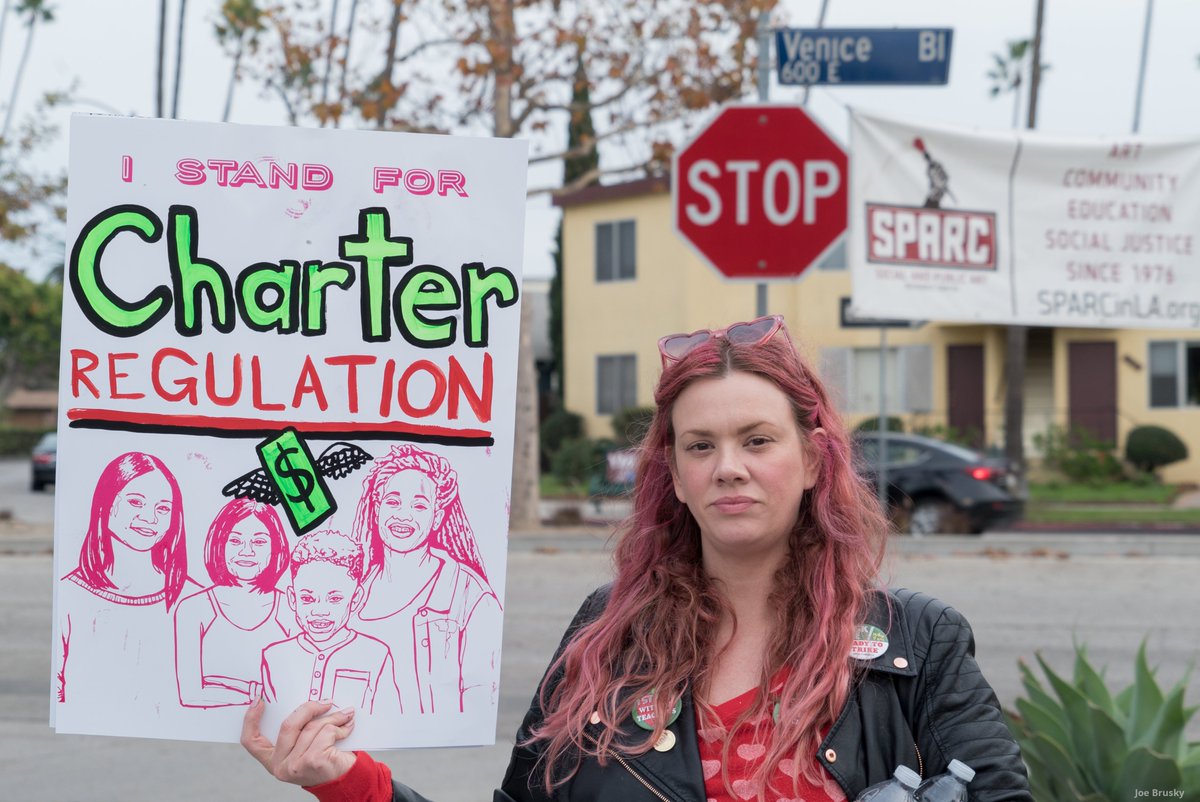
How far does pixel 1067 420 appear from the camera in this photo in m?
27.4

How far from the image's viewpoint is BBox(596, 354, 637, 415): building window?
2980 cm

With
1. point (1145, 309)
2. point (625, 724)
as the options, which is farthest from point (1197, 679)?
point (625, 724)

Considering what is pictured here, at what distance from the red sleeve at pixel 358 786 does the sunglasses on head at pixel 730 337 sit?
828 millimetres

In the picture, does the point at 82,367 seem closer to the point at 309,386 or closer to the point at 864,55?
the point at 309,386

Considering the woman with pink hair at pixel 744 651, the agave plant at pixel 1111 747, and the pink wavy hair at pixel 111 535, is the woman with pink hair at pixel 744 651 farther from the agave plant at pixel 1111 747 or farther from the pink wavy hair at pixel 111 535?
the agave plant at pixel 1111 747

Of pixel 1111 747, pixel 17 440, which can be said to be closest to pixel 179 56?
pixel 1111 747

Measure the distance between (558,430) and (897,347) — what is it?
769 cm

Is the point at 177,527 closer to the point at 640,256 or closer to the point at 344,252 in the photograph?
the point at 344,252

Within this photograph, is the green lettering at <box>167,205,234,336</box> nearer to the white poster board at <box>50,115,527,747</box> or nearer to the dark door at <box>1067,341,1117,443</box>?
the white poster board at <box>50,115,527,747</box>

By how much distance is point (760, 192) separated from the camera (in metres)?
6.97

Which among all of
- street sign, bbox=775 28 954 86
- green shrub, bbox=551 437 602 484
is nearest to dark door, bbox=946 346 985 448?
green shrub, bbox=551 437 602 484

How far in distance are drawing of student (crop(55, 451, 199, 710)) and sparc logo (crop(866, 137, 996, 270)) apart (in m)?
4.89

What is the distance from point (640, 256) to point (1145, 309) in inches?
891

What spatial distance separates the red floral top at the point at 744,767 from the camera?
6.61ft
